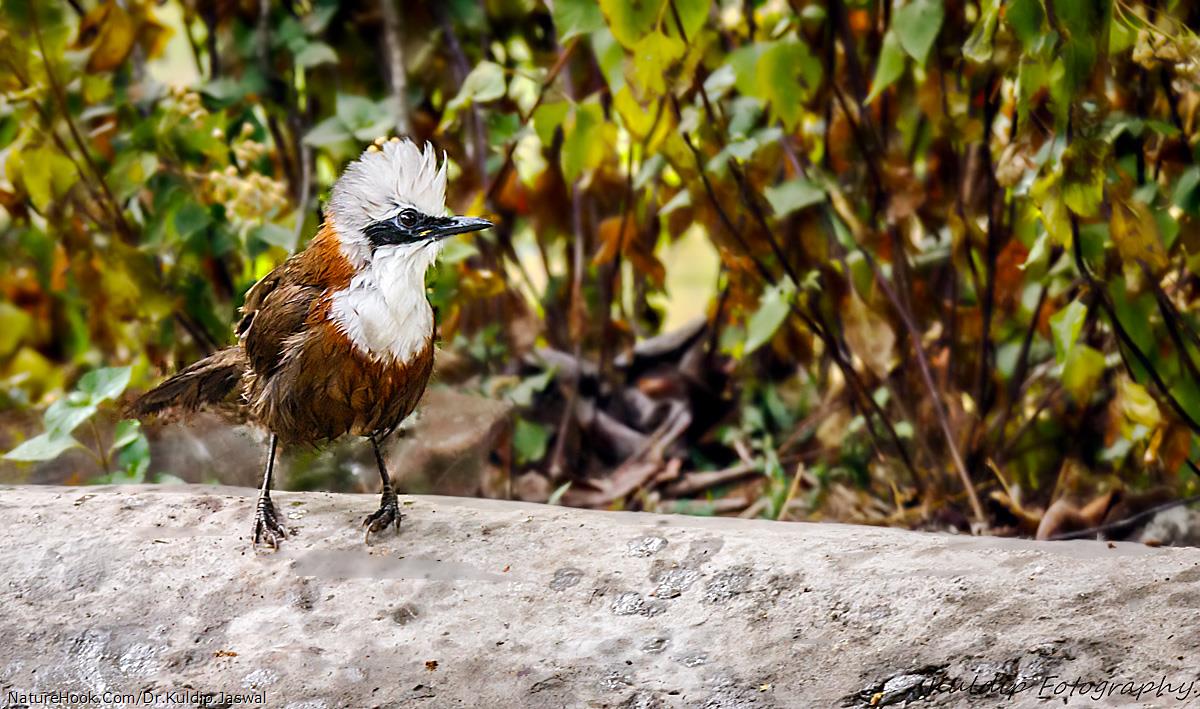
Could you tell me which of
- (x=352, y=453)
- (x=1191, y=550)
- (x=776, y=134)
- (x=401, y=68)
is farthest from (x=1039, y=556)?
(x=401, y=68)

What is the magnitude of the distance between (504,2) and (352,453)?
1.49 metres

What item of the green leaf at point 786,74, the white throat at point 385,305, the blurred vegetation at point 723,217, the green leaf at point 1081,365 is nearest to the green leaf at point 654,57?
the blurred vegetation at point 723,217

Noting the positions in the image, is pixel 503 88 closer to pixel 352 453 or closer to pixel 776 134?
pixel 776 134

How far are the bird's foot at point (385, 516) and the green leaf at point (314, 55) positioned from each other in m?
1.70

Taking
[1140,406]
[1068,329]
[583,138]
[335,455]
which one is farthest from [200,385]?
[1140,406]

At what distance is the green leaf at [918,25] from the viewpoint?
2.94m

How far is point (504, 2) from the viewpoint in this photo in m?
4.22

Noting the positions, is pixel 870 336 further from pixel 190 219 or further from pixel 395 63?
pixel 190 219

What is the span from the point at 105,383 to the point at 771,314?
1.59 metres

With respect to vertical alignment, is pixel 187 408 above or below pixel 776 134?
below

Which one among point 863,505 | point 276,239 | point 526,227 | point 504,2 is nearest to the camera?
point 276,239

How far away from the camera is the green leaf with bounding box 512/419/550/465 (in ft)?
13.1

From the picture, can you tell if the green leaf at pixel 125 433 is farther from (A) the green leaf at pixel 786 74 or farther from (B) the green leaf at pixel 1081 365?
(B) the green leaf at pixel 1081 365

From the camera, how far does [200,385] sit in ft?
9.40
